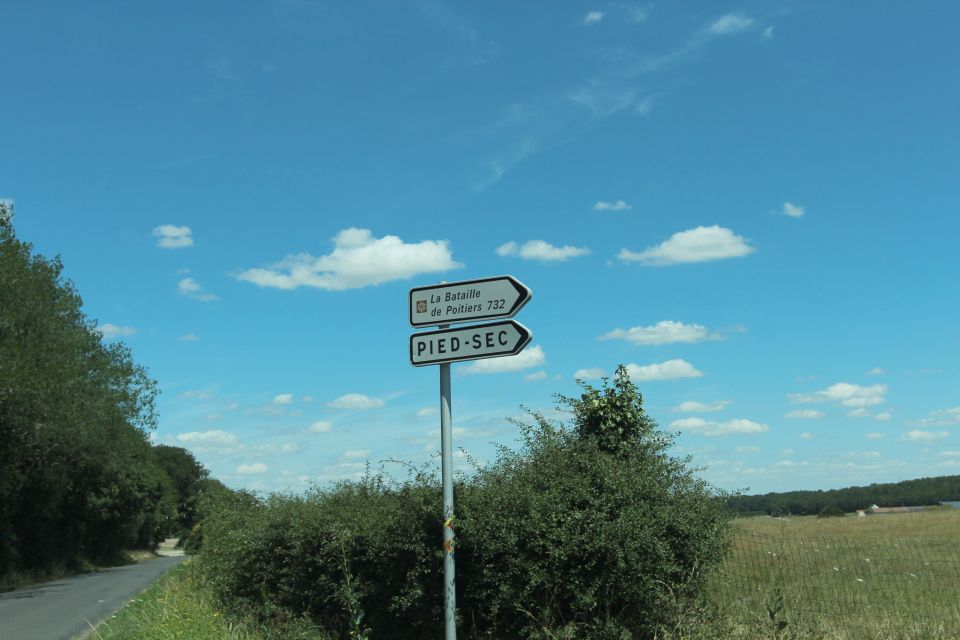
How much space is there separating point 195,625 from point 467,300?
5.53m

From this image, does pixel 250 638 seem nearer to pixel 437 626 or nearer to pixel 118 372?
pixel 437 626

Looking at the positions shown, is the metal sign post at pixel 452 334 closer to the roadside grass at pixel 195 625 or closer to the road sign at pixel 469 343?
the road sign at pixel 469 343

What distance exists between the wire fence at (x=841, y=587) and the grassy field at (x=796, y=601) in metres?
0.01

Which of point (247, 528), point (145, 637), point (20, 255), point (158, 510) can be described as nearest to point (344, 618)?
point (247, 528)

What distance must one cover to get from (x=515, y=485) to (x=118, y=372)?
35953 mm

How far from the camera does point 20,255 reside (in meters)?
28.2

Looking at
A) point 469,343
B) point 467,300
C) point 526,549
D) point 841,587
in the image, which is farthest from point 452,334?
point 841,587

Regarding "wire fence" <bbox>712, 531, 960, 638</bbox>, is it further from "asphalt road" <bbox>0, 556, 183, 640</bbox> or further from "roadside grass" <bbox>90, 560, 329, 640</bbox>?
"asphalt road" <bbox>0, 556, 183, 640</bbox>

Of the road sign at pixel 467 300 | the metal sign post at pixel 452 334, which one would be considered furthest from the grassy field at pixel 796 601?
the road sign at pixel 467 300

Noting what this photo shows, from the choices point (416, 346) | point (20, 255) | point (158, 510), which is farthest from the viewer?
point (158, 510)

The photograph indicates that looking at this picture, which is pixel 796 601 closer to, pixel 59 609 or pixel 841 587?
pixel 841 587

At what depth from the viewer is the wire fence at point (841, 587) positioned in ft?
25.6

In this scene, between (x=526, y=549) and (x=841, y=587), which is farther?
(x=841, y=587)

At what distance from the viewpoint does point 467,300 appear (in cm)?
634
